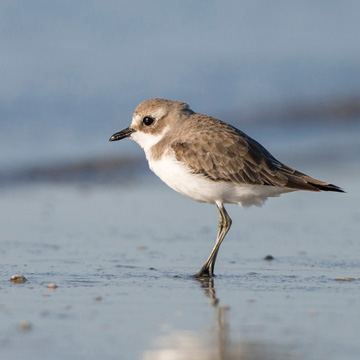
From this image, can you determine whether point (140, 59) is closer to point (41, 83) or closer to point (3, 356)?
point (41, 83)

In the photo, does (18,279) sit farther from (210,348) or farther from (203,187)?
(210,348)

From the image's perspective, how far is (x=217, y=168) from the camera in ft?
21.0

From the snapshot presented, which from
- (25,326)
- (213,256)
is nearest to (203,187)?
(213,256)

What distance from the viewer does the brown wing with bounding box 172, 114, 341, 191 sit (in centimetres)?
638

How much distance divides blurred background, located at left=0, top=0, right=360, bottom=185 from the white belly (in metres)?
4.58

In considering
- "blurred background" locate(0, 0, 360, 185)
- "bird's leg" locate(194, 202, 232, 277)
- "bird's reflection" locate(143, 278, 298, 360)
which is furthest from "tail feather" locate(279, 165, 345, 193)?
"blurred background" locate(0, 0, 360, 185)

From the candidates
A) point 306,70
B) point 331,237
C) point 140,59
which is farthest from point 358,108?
point 331,237

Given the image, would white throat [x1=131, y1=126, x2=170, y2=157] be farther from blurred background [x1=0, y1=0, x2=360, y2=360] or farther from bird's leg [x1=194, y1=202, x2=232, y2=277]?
blurred background [x1=0, y1=0, x2=360, y2=360]

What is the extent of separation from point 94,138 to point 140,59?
13.2 ft

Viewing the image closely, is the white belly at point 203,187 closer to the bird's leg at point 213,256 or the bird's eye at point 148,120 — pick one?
the bird's leg at point 213,256

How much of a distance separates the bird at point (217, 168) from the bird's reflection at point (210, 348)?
1.79 m

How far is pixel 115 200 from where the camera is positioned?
31.2ft

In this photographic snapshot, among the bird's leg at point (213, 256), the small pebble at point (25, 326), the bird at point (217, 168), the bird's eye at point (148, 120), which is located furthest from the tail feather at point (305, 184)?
the small pebble at point (25, 326)

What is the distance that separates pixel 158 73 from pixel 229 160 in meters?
9.66
